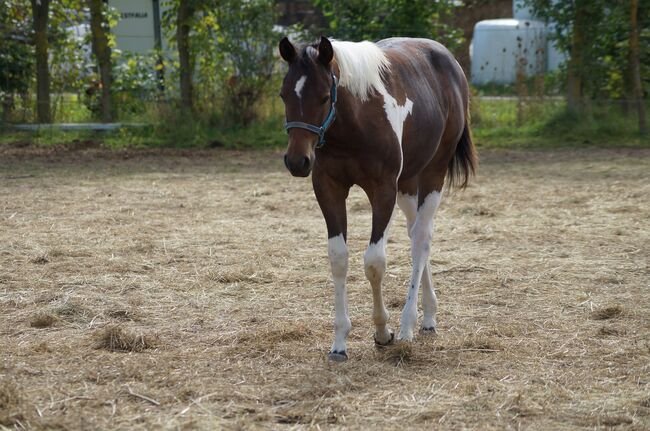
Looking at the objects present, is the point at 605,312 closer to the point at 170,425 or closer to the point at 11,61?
A: the point at 170,425

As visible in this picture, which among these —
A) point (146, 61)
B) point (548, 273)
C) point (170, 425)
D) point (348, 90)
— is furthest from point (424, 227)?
point (146, 61)

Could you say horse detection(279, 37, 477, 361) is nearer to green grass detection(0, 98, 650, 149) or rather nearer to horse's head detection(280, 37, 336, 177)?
horse's head detection(280, 37, 336, 177)

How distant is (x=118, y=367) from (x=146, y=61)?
38.6 feet

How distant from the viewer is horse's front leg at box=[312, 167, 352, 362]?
4297 millimetres

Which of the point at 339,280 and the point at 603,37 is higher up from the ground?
the point at 603,37

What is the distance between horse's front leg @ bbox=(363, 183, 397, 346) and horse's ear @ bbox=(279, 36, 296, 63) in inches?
30.2

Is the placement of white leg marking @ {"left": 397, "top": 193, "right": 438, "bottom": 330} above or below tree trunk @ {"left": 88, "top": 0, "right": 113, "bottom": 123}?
below

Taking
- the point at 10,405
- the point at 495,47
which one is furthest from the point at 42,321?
the point at 495,47

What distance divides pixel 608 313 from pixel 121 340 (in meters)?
2.69

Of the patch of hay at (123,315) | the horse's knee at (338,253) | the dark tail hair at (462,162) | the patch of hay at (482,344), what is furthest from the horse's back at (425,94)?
the patch of hay at (123,315)

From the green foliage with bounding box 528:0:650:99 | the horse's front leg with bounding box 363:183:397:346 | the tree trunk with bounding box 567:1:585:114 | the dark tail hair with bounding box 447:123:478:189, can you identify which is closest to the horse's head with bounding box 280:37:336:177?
the horse's front leg with bounding box 363:183:397:346

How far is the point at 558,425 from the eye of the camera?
11.0ft

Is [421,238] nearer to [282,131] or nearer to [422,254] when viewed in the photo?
[422,254]

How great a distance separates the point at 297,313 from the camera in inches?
202
